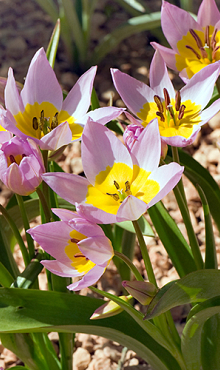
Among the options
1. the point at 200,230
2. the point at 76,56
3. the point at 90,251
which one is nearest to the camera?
the point at 90,251

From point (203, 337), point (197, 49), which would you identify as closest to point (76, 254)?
point (203, 337)

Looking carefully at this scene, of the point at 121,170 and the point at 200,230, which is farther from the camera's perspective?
the point at 200,230

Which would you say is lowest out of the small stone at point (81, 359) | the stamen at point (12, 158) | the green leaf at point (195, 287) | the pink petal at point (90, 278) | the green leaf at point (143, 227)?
the small stone at point (81, 359)

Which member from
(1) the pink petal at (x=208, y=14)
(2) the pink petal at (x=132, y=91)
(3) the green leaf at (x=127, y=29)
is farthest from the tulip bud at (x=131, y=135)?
(3) the green leaf at (x=127, y=29)

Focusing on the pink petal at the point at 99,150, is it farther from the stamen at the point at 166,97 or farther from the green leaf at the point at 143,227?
the green leaf at the point at 143,227

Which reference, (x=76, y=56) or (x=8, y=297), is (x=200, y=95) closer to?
(x=8, y=297)

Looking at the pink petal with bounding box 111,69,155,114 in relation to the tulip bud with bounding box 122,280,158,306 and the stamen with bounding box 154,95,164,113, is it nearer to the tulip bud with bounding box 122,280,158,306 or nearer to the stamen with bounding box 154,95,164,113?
the stamen with bounding box 154,95,164,113

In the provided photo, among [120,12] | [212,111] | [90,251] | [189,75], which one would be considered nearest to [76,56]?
[120,12]
